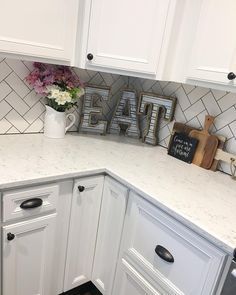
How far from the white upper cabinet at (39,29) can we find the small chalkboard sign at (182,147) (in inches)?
31.1

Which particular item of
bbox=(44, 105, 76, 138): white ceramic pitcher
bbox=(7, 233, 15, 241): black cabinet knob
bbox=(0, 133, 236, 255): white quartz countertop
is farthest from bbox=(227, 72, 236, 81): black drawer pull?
bbox=(7, 233, 15, 241): black cabinet knob

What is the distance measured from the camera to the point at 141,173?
1.36 meters

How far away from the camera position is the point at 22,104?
167 cm

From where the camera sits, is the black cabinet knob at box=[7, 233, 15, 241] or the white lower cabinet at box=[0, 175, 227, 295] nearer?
the white lower cabinet at box=[0, 175, 227, 295]

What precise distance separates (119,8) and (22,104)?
2.61 ft

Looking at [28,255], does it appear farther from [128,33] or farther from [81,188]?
[128,33]

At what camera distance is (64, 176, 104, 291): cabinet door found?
1368 mm

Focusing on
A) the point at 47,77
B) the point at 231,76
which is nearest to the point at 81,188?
the point at 47,77

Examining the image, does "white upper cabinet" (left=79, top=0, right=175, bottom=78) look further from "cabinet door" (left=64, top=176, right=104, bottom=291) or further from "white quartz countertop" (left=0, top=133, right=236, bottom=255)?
"cabinet door" (left=64, top=176, right=104, bottom=291)

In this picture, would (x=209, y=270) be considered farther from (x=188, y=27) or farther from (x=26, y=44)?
(x=26, y=44)

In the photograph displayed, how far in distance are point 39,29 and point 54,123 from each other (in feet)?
1.85

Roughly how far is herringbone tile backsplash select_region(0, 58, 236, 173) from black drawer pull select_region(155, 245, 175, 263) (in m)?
0.67

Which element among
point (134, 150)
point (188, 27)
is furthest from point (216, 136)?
point (188, 27)

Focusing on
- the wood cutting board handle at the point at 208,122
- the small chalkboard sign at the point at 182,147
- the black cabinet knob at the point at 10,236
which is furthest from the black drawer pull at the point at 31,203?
the wood cutting board handle at the point at 208,122
